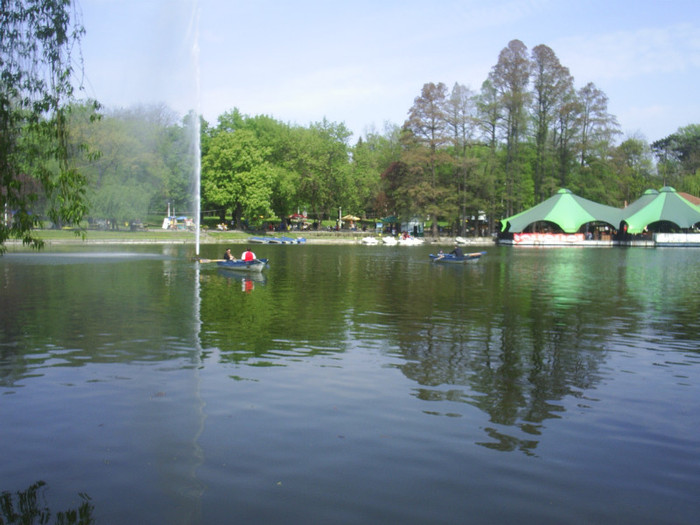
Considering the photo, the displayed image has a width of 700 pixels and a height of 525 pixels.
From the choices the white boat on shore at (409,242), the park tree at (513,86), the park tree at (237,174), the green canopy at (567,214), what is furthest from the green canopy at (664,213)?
the park tree at (237,174)

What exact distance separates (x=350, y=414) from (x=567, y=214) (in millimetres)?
89024

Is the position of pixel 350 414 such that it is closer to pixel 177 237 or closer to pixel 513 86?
pixel 177 237

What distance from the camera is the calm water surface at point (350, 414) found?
7316 mm

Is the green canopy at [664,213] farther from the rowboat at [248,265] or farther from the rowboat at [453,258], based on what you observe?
the rowboat at [248,265]

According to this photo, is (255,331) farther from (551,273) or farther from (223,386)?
(551,273)

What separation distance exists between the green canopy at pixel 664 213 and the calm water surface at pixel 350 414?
7538cm

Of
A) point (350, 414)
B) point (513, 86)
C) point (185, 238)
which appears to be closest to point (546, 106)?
point (513, 86)

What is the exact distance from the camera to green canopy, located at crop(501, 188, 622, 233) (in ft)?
303

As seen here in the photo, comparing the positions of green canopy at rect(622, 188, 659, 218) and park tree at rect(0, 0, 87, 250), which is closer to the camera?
park tree at rect(0, 0, 87, 250)

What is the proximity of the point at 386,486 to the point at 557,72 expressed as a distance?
10091 centimetres

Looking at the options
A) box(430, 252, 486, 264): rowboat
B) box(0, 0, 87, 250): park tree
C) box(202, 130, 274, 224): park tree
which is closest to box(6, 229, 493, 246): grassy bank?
box(202, 130, 274, 224): park tree

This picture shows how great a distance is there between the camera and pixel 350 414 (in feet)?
34.5

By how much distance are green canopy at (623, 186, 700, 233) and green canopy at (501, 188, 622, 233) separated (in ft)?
7.38

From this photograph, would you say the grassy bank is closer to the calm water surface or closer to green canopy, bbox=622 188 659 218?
green canopy, bbox=622 188 659 218
